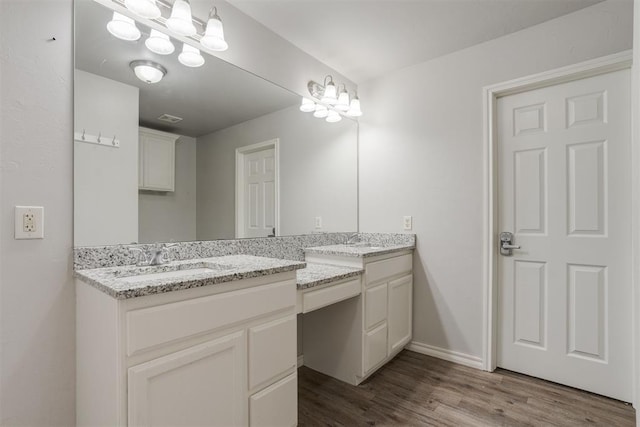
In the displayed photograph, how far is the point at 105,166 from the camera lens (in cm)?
136

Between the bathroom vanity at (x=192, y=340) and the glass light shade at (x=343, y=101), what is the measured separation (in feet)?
4.62

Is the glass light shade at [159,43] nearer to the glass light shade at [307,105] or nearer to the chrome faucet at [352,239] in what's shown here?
the glass light shade at [307,105]

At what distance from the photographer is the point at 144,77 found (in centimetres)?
148

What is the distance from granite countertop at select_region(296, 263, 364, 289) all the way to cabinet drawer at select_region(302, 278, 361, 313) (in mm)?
45

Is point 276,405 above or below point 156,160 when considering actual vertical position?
below

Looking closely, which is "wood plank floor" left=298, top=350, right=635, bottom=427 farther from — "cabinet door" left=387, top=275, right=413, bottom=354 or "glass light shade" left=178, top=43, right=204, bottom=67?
"glass light shade" left=178, top=43, right=204, bottom=67

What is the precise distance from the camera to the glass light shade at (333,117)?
100 inches

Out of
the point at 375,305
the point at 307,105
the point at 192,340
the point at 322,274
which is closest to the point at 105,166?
the point at 192,340

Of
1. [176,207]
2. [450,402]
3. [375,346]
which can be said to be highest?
[176,207]

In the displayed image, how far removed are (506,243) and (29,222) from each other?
2.62m

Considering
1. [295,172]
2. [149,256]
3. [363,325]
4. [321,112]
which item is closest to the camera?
[149,256]

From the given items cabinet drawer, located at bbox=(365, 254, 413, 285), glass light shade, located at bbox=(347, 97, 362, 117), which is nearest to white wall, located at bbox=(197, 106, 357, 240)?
Answer: glass light shade, located at bbox=(347, 97, 362, 117)

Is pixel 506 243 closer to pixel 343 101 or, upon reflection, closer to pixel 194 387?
pixel 343 101

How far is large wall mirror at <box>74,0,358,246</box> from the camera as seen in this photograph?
132cm
